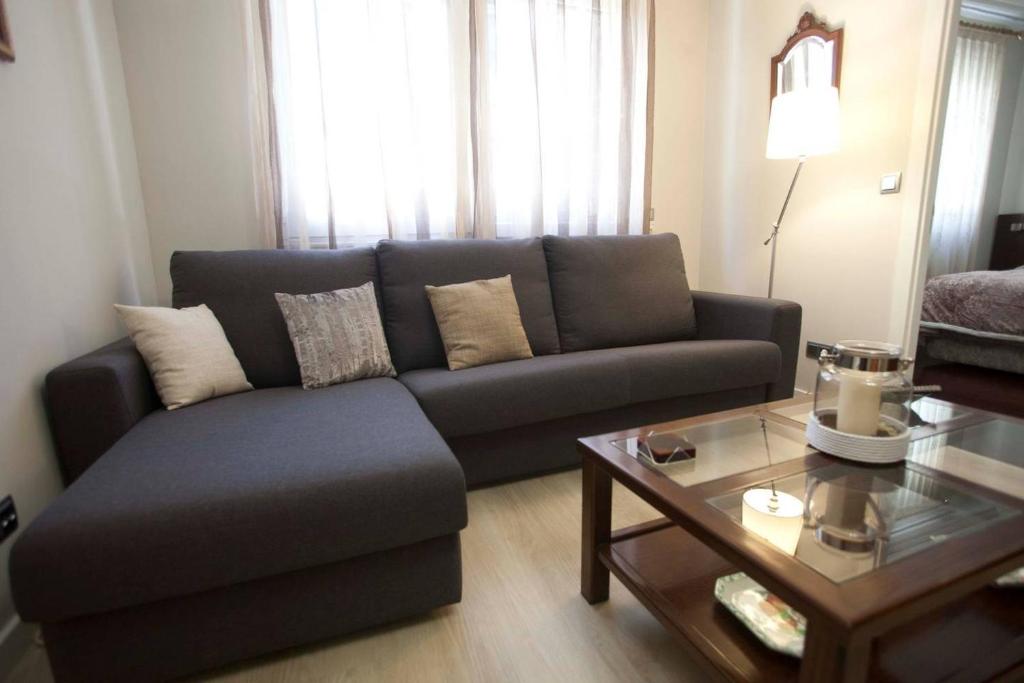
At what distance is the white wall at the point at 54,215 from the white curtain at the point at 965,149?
585cm

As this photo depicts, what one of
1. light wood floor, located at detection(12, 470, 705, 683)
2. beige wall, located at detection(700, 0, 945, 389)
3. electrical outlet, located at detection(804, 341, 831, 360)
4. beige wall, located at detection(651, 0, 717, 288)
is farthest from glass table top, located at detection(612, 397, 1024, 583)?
beige wall, located at detection(651, 0, 717, 288)

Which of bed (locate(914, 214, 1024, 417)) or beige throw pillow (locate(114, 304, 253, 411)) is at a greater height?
beige throw pillow (locate(114, 304, 253, 411))

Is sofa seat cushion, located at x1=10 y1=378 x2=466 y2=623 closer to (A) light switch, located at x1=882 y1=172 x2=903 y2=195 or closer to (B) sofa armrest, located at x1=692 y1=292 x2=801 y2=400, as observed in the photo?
(B) sofa armrest, located at x1=692 y1=292 x2=801 y2=400

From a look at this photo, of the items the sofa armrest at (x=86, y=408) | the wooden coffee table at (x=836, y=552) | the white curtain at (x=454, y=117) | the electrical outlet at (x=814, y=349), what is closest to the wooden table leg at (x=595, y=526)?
the wooden coffee table at (x=836, y=552)

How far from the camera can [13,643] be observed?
1.11m

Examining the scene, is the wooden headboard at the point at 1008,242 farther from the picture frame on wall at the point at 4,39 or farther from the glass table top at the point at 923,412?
the picture frame on wall at the point at 4,39

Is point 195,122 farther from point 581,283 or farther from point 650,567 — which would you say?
point 650,567

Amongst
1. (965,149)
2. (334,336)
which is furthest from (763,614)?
(965,149)

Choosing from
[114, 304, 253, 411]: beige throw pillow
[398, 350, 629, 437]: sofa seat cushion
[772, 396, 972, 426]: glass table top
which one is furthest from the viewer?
[398, 350, 629, 437]: sofa seat cushion

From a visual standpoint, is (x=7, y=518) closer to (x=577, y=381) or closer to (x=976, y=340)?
(x=577, y=381)

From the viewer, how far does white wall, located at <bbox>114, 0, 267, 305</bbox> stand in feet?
6.81

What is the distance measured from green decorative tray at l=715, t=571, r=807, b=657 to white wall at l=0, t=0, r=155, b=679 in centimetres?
156

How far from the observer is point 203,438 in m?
1.27

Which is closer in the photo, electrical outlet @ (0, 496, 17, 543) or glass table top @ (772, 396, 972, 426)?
electrical outlet @ (0, 496, 17, 543)
